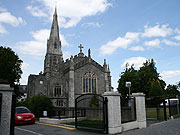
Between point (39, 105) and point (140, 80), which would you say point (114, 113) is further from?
point (140, 80)

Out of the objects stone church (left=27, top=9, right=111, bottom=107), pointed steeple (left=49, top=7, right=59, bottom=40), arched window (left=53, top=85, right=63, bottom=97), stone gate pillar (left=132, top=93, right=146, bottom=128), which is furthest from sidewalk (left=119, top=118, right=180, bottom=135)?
pointed steeple (left=49, top=7, right=59, bottom=40)

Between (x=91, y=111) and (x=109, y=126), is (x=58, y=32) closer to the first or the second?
(x=91, y=111)

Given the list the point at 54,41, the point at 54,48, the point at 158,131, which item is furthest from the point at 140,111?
the point at 54,41

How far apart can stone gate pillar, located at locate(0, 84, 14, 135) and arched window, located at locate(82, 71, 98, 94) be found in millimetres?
30514

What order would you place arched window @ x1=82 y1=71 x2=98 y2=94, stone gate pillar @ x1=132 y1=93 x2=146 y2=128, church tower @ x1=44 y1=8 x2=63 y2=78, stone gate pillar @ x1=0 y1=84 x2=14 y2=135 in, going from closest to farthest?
stone gate pillar @ x1=0 y1=84 x2=14 y2=135 → stone gate pillar @ x1=132 y1=93 x2=146 y2=128 → arched window @ x1=82 y1=71 x2=98 y2=94 → church tower @ x1=44 y1=8 x2=63 y2=78

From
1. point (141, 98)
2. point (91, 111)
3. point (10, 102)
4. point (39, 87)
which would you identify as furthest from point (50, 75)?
point (10, 102)

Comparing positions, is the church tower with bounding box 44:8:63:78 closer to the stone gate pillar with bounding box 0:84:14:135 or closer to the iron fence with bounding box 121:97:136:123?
the iron fence with bounding box 121:97:136:123

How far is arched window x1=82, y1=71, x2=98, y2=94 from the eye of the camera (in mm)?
35625

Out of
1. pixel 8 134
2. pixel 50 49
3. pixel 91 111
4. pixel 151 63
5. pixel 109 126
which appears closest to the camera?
pixel 8 134

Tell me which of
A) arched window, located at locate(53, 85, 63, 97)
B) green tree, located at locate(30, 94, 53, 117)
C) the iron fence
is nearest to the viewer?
the iron fence

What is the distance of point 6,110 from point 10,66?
29160 millimetres

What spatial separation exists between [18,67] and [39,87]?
19.6ft

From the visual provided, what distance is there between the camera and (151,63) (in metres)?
59.5

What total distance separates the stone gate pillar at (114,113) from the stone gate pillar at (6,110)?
5.05 metres
